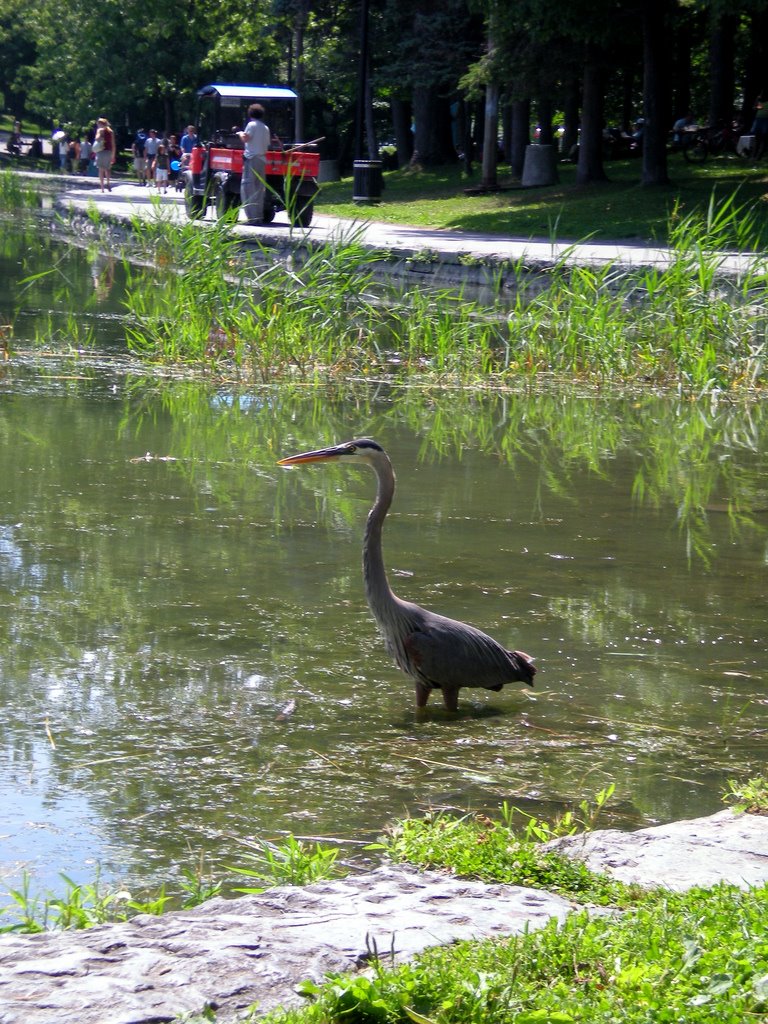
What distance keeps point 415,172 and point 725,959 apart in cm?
3888

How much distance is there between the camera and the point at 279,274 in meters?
12.3

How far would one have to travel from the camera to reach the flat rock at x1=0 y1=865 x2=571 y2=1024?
265 cm

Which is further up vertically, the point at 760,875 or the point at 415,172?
the point at 415,172

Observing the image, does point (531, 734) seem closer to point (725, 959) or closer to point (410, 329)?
point (725, 959)

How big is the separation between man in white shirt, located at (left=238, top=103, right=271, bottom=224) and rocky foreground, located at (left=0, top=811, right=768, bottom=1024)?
17844 mm

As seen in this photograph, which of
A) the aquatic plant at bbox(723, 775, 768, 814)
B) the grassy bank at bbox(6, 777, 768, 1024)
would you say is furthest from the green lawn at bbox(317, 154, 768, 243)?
the grassy bank at bbox(6, 777, 768, 1024)

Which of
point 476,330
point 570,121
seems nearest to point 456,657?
point 476,330

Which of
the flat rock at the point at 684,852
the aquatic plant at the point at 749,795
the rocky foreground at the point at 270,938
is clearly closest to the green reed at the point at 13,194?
the aquatic plant at the point at 749,795

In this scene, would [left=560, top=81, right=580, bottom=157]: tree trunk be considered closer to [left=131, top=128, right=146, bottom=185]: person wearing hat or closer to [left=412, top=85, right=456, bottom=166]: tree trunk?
[left=412, top=85, right=456, bottom=166]: tree trunk

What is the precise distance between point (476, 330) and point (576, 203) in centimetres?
1468

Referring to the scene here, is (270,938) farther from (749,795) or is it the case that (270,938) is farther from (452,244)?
(452,244)

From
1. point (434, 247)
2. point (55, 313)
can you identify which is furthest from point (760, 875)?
point (434, 247)

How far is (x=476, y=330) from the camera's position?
41.5ft

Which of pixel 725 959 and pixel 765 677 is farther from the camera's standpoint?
pixel 765 677
